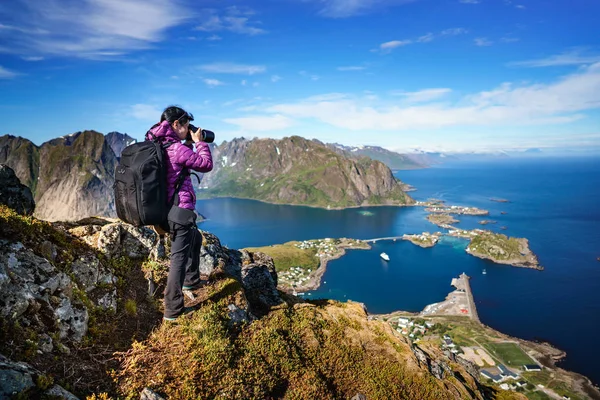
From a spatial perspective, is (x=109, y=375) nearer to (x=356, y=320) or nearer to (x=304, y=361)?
(x=304, y=361)

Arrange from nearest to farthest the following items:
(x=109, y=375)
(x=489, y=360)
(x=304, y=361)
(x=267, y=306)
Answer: (x=109, y=375)
(x=304, y=361)
(x=267, y=306)
(x=489, y=360)

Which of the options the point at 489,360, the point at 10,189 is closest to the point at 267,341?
the point at 10,189

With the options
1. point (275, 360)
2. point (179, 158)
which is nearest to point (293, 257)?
point (275, 360)

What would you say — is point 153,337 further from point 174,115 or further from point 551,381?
point 551,381

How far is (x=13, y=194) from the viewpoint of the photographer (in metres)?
9.61

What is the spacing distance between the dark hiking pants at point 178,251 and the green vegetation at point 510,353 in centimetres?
8331

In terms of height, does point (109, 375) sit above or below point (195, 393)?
above

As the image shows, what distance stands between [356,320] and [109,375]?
27.7 feet

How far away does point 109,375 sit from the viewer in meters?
5.59

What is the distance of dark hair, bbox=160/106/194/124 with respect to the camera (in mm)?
6945

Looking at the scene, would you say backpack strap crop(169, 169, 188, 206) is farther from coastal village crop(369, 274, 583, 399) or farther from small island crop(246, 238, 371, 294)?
small island crop(246, 238, 371, 294)

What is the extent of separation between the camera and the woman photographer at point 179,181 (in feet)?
22.1

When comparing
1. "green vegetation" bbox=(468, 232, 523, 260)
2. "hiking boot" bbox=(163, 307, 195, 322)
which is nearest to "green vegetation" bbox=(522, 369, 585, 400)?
"hiking boot" bbox=(163, 307, 195, 322)

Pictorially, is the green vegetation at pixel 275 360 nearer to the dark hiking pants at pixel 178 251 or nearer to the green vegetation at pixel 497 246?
the dark hiking pants at pixel 178 251
